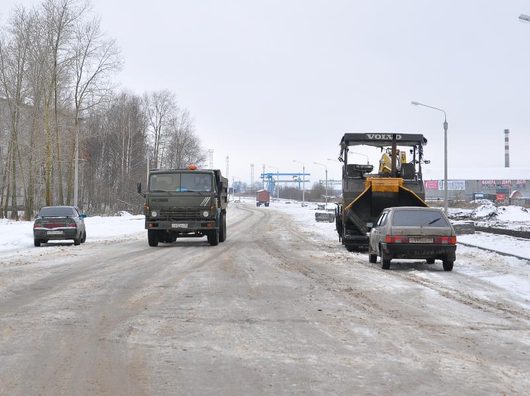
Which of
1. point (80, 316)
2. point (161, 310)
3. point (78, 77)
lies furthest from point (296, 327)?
point (78, 77)

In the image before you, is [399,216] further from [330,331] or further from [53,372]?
[53,372]

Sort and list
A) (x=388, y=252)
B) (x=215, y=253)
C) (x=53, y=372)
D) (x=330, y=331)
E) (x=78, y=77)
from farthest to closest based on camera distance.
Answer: (x=78, y=77)
(x=215, y=253)
(x=388, y=252)
(x=330, y=331)
(x=53, y=372)

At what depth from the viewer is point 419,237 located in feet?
51.4

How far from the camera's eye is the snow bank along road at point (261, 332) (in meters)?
5.76

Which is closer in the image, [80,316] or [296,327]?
[296,327]

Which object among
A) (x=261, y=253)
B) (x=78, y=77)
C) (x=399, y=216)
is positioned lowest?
(x=261, y=253)

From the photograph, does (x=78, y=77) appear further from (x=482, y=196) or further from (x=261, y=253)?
(x=482, y=196)

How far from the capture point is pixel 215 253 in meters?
21.2

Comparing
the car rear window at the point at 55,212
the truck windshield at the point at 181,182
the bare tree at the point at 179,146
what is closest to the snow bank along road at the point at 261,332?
the truck windshield at the point at 181,182

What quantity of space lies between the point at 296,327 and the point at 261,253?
1314 centimetres

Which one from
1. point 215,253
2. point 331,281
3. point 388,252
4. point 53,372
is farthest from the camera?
point 215,253

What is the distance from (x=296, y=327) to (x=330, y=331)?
0.47 m

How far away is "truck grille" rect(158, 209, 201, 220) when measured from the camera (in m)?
23.6

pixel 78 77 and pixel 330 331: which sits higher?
pixel 78 77
